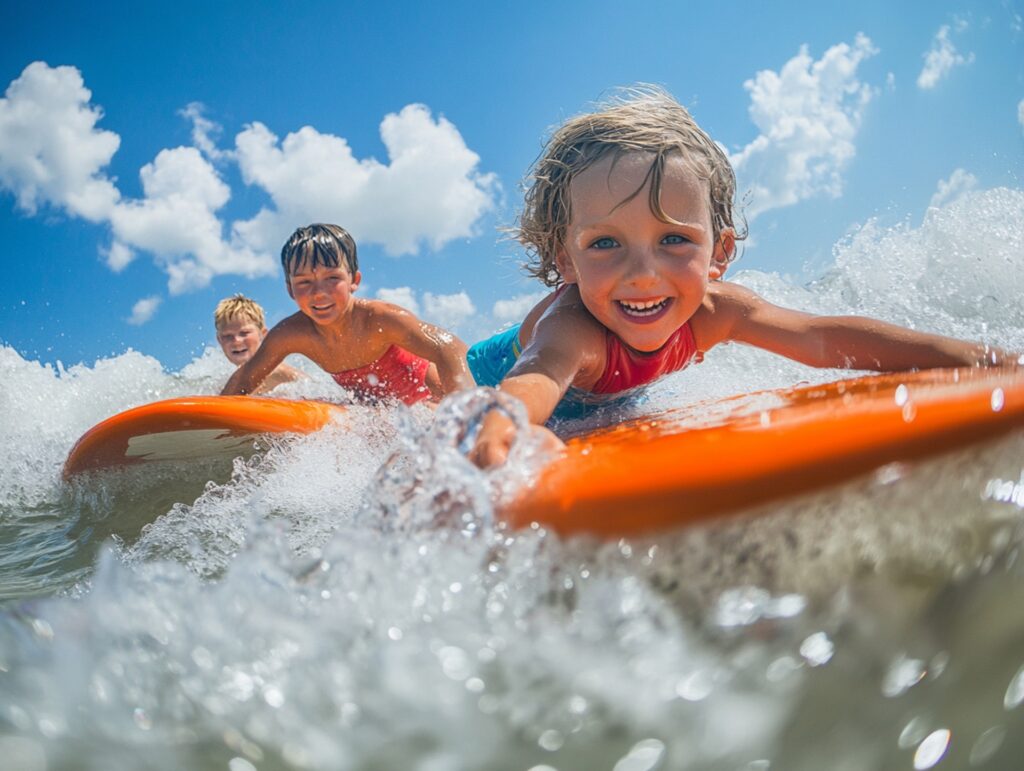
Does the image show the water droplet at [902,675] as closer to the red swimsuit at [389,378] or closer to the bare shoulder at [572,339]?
the bare shoulder at [572,339]

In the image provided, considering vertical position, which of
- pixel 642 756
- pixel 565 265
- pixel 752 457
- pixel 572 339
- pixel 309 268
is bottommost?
pixel 642 756

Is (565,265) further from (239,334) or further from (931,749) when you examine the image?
(239,334)

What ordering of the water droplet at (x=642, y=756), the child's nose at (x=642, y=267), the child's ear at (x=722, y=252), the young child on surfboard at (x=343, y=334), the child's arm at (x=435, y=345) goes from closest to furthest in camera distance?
the water droplet at (x=642, y=756), the child's nose at (x=642, y=267), the child's ear at (x=722, y=252), the child's arm at (x=435, y=345), the young child on surfboard at (x=343, y=334)

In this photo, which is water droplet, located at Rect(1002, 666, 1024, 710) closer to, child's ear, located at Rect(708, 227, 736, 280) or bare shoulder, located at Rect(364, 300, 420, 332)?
child's ear, located at Rect(708, 227, 736, 280)

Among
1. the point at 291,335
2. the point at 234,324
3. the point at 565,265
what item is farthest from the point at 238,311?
the point at 565,265

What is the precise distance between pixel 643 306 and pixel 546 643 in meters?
Result: 1.16

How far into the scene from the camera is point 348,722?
2.61 ft

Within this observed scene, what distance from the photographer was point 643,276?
1.79 meters

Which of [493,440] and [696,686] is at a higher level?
[493,440]

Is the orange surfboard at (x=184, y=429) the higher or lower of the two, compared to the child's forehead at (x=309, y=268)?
lower

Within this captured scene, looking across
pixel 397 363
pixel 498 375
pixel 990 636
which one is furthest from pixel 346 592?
pixel 397 363

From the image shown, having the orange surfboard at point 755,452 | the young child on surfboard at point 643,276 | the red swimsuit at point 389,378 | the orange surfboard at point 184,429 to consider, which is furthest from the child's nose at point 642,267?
the red swimsuit at point 389,378

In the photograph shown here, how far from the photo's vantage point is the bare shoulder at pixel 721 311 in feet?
7.18

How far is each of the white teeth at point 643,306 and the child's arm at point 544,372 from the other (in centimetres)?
12
